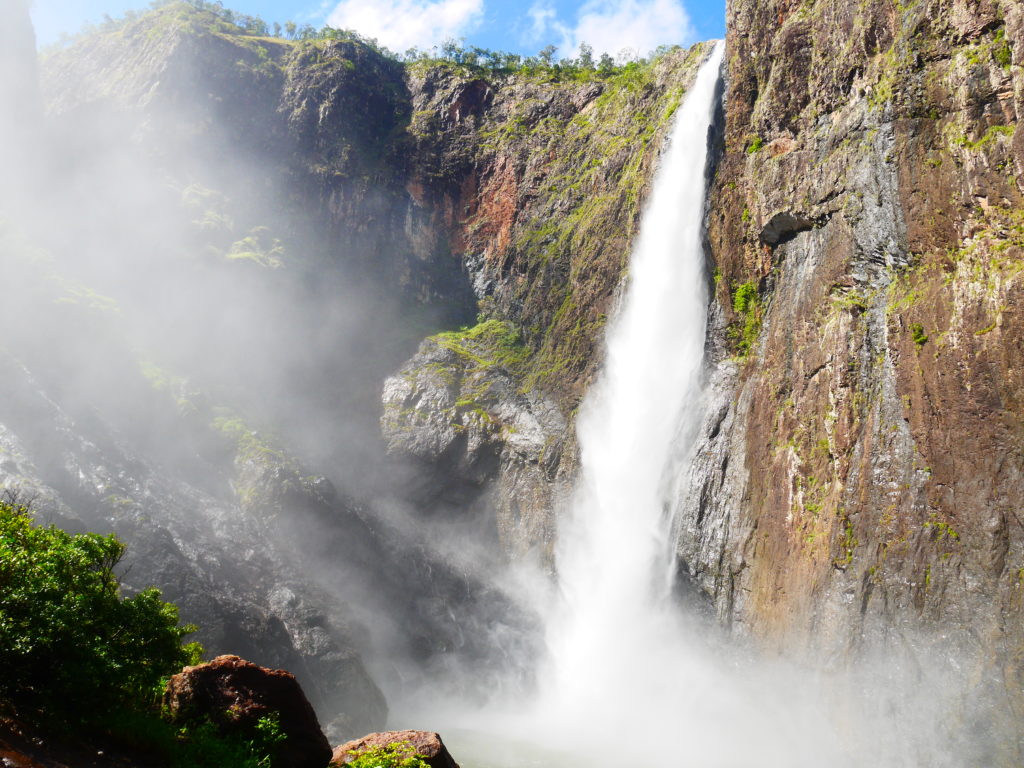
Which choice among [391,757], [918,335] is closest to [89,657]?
[391,757]

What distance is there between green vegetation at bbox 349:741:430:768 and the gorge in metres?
8.37

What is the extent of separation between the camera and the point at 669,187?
26844mm

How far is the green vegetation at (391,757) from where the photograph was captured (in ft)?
32.4

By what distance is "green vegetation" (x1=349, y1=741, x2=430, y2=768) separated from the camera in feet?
32.4

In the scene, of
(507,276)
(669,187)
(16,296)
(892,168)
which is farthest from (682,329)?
(16,296)

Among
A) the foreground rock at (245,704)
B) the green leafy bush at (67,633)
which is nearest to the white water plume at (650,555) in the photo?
the foreground rock at (245,704)

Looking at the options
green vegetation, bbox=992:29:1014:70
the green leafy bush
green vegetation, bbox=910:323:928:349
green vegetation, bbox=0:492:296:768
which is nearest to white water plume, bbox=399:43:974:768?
green vegetation, bbox=910:323:928:349

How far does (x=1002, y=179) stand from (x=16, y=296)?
34.3 metres

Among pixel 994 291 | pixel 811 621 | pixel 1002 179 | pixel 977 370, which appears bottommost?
Result: pixel 811 621

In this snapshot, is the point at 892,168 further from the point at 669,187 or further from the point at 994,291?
the point at 669,187

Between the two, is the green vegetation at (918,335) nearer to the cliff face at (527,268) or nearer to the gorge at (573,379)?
the gorge at (573,379)

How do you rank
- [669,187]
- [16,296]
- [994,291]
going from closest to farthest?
[994,291] < [669,187] < [16,296]

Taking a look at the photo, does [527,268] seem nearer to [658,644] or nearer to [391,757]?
[658,644]

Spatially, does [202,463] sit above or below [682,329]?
below
